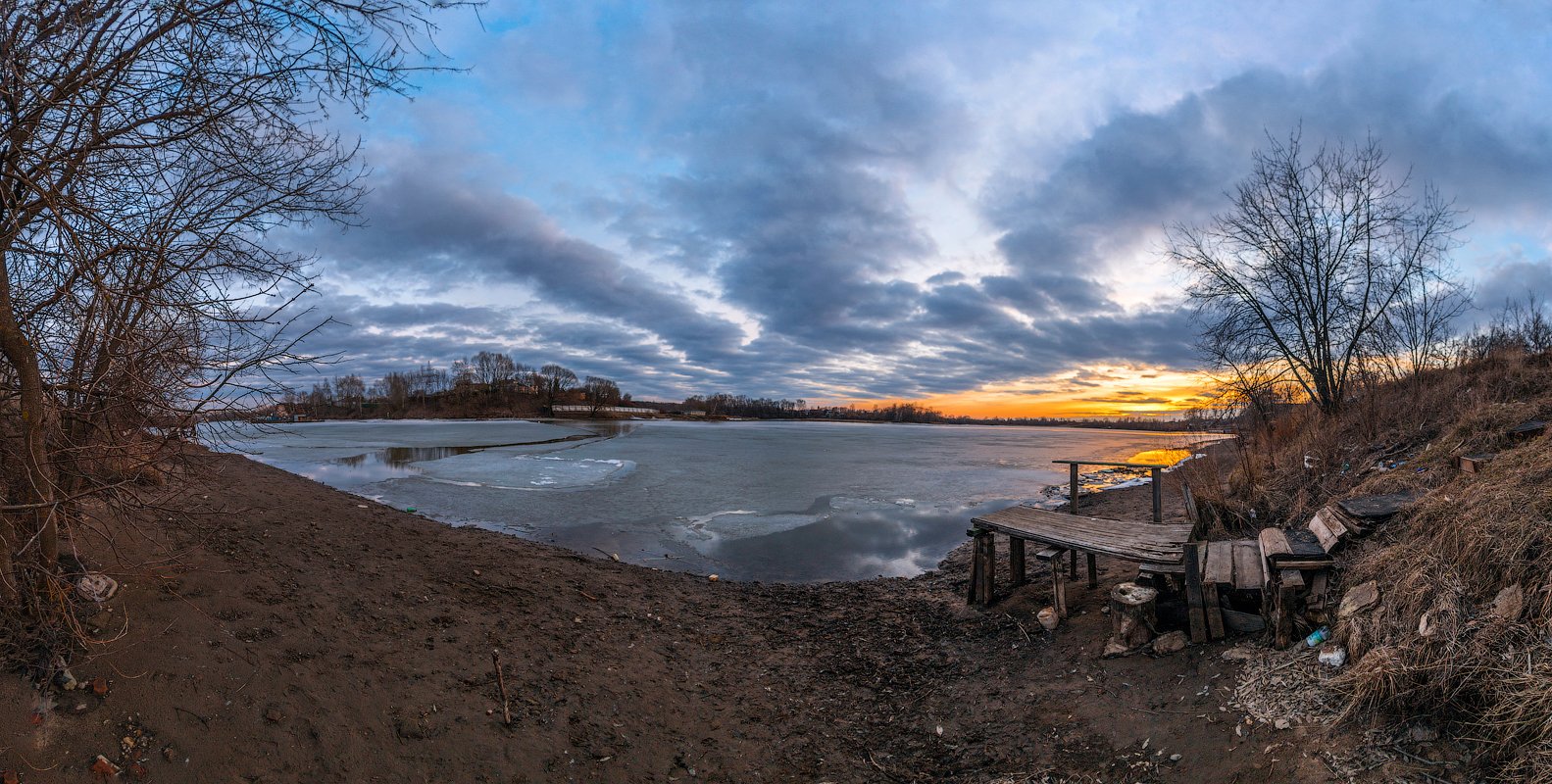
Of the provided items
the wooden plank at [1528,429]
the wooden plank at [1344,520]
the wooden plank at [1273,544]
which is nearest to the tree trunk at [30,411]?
the wooden plank at [1273,544]

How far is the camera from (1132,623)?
5.05 meters

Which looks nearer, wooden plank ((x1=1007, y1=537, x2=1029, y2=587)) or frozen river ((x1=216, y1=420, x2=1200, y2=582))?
wooden plank ((x1=1007, y1=537, x2=1029, y2=587))

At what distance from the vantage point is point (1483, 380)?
7.86 meters

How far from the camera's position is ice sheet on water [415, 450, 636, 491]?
17.1 metres

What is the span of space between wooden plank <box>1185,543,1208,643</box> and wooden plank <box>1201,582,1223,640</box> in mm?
28

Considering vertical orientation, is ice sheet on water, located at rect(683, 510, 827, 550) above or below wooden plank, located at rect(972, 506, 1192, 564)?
below

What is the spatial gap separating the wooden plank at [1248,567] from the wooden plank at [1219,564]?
36 millimetres

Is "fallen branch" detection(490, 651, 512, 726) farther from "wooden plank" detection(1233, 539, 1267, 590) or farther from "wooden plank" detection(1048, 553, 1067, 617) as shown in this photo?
"wooden plank" detection(1233, 539, 1267, 590)

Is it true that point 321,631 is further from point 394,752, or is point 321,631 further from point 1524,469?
point 1524,469

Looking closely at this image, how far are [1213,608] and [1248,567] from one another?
53 centimetres

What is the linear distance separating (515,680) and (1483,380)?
11468mm

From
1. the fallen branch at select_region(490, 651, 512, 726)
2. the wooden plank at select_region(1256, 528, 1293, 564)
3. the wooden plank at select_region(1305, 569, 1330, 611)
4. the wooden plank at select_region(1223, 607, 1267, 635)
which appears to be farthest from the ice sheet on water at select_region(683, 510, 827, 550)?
the wooden plank at select_region(1305, 569, 1330, 611)

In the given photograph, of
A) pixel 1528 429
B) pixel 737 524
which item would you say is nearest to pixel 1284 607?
pixel 1528 429

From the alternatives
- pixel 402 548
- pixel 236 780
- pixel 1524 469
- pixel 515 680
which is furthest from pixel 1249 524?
pixel 402 548
